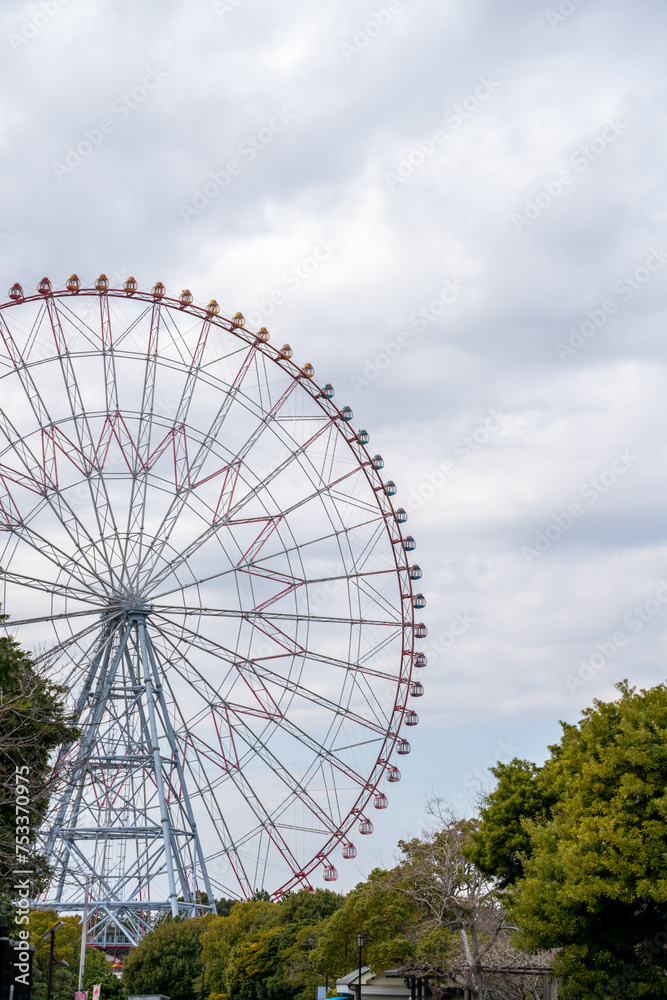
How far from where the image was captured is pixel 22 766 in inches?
833

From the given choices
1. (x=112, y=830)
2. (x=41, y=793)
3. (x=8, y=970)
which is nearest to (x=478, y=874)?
(x=112, y=830)

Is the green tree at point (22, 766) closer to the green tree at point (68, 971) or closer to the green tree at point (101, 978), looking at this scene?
the green tree at point (68, 971)

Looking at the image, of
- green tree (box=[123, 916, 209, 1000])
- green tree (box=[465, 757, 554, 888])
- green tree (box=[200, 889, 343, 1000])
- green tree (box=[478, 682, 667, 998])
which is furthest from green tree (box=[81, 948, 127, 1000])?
green tree (box=[478, 682, 667, 998])

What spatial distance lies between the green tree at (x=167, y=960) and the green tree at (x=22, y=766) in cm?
2194

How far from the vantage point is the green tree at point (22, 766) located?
66.0 ft

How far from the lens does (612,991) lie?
883 inches

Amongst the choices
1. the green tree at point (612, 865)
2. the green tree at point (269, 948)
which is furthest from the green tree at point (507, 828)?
the green tree at point (269, 948)

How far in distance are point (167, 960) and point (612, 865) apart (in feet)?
94.5

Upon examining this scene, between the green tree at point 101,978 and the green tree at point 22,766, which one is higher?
the green tree at point 22,766

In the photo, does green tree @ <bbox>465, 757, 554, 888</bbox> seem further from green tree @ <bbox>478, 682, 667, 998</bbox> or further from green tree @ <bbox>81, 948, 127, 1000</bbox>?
green tree @ <bbox>81, 948, 127, 1000</bbox>

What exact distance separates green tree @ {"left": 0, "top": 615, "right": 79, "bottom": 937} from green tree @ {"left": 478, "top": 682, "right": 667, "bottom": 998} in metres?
10.3

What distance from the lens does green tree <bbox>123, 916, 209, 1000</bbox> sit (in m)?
44.1

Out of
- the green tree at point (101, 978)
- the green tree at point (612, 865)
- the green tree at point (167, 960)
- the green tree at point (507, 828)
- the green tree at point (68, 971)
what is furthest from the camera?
the green tree at point (167, 960)

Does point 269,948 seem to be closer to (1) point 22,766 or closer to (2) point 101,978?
(2) point 101,978
